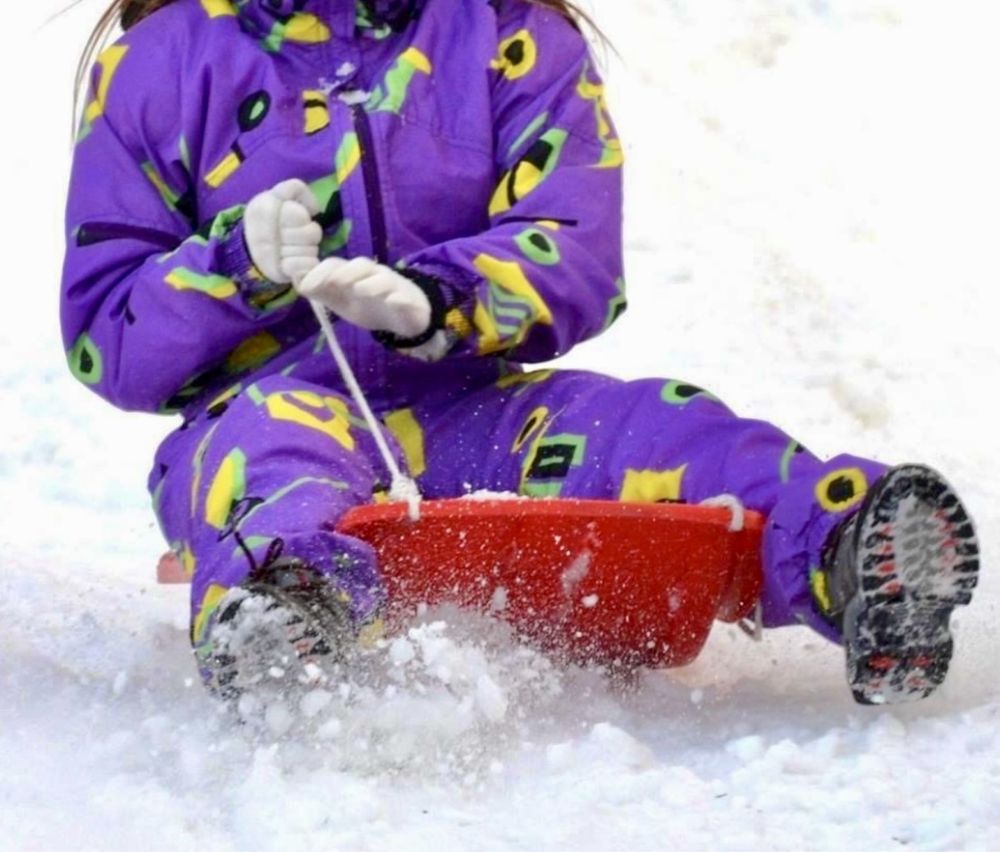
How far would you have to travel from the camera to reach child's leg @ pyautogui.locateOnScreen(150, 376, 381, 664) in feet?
5.57

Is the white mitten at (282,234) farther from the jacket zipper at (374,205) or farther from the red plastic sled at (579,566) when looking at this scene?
the red plastic sled at (579,566)

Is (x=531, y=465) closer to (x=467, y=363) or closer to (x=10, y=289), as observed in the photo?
(x=467, y=363)

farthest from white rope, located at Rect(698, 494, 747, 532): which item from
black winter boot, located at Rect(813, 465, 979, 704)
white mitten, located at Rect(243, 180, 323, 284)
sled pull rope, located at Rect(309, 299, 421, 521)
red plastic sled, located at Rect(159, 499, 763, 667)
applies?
white mitten, located at Rect(243, 180, 323, 284)

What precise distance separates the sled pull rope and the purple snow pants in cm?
3

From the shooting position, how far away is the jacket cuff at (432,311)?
1927mm

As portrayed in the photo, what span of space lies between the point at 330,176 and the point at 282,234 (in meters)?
0.23

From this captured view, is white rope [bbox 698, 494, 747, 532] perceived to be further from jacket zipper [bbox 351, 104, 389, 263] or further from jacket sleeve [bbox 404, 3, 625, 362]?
jacket zipper [bbox 351, 104, 389, 263]

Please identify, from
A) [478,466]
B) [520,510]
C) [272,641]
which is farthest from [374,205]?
[272,641]

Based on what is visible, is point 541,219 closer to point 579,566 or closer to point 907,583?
point 579,566

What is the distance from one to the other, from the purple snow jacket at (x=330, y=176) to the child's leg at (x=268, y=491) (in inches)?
3.8

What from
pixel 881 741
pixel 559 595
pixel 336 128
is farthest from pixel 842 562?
pixel 336 128

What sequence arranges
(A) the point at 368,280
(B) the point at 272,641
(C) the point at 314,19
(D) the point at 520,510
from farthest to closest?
(C) the point at 314,19 → (A) the point at 368,280 → (D) the point at 520,510 → (B) the point at 272,641

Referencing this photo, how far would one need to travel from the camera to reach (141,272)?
6.76 feet

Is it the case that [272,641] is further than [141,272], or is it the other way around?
[141,272]
